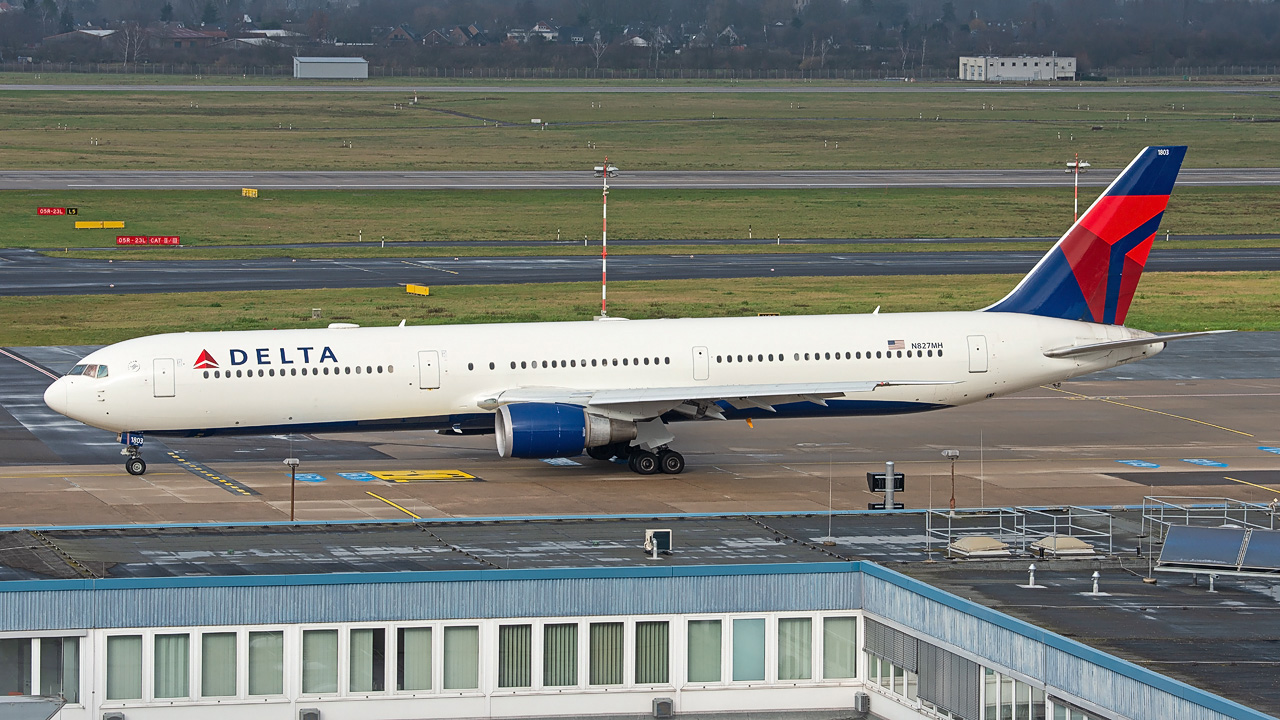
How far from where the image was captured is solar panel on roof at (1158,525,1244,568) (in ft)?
104

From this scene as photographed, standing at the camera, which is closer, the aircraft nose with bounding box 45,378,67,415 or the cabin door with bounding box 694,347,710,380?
the aircraft nose with bounding box 45,378,67,415

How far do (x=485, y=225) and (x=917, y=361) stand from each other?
6746 centimetres

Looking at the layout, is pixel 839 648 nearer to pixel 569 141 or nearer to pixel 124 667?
pixel 124 667

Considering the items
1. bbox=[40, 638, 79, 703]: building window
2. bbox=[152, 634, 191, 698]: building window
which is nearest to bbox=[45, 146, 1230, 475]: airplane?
bbox=[152, 634, 191, 698]: building window

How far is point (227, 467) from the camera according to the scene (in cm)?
5112

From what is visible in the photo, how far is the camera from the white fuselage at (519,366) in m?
48.9

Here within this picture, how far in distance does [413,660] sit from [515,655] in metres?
1.68

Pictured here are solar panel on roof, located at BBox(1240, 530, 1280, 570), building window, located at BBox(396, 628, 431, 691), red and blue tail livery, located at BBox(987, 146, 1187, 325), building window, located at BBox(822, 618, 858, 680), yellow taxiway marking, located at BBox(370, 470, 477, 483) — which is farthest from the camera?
red and blue tail livery, located at BBox(987, 146, 1187, 325)

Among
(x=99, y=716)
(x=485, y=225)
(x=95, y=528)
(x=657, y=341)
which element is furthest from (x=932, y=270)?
(x=99, y=716)

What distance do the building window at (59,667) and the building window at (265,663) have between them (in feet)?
8.96

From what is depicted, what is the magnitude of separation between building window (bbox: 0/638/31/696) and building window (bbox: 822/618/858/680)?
13061mm

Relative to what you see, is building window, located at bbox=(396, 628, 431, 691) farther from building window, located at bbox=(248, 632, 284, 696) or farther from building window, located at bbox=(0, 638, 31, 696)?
building window, located at bbox=(0, 638, 31, 696)

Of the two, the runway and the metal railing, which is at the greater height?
the metal railing

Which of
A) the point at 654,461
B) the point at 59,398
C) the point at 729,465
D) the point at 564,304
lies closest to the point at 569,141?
the point at 564,304
